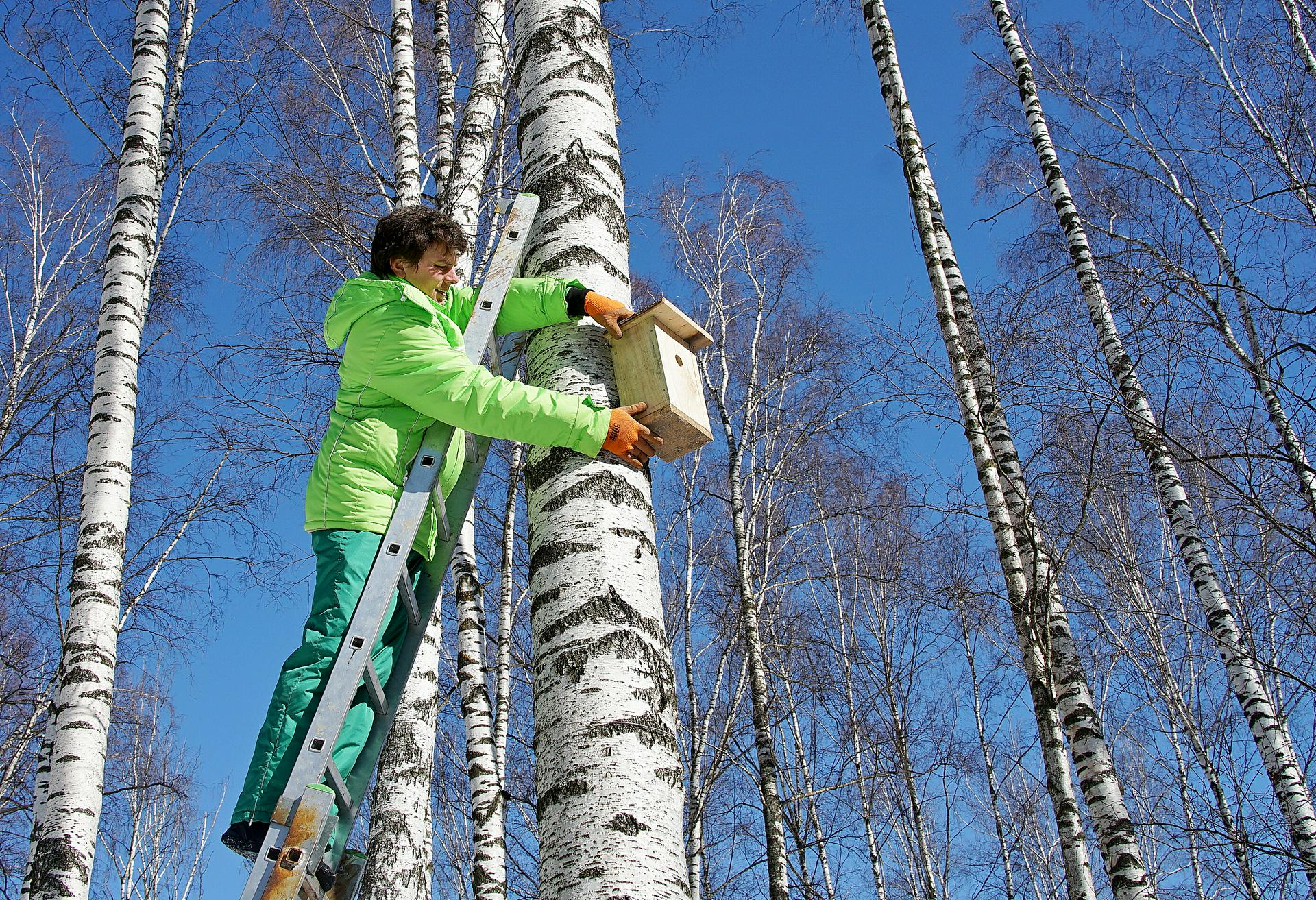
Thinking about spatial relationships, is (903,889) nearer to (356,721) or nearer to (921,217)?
(921,217)

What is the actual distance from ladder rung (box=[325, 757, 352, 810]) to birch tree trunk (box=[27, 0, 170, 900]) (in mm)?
3415

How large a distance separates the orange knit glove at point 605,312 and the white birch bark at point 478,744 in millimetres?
3926

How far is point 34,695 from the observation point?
8.93 m

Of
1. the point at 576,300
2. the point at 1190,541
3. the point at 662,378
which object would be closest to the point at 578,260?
the point at 576,300

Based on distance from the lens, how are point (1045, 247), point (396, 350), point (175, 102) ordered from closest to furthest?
point (396, 350) → point (175, 102) → point (1045, 247)

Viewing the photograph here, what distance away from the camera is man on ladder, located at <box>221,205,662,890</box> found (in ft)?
7.30

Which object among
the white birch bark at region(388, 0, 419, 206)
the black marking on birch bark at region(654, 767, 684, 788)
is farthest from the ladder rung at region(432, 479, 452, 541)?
the white birch bark at region(388, 0, 419, 206)

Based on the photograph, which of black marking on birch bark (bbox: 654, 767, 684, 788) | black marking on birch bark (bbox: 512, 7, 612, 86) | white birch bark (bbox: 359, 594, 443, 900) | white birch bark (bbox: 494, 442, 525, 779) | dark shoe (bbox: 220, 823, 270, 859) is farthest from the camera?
white birch bark (bbox: 494, 442, 525, 779)

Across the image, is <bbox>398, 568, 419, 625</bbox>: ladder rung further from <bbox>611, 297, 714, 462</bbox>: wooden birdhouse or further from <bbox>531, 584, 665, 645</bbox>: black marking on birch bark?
<bbox>611, 297, 714, 462</bbox>: wooden birdhouse

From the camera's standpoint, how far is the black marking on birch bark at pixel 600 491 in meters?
2.21

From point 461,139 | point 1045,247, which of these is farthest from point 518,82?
point 1045,247

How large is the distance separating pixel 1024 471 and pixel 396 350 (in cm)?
454

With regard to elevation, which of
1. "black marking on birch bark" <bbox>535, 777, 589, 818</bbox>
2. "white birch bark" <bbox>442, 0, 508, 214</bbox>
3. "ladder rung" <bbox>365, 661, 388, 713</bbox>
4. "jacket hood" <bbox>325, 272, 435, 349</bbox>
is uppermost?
"white birch bark" <bbox>442, 0, 508, 214</bbox>

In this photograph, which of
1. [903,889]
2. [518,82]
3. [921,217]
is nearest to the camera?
[518,82]
